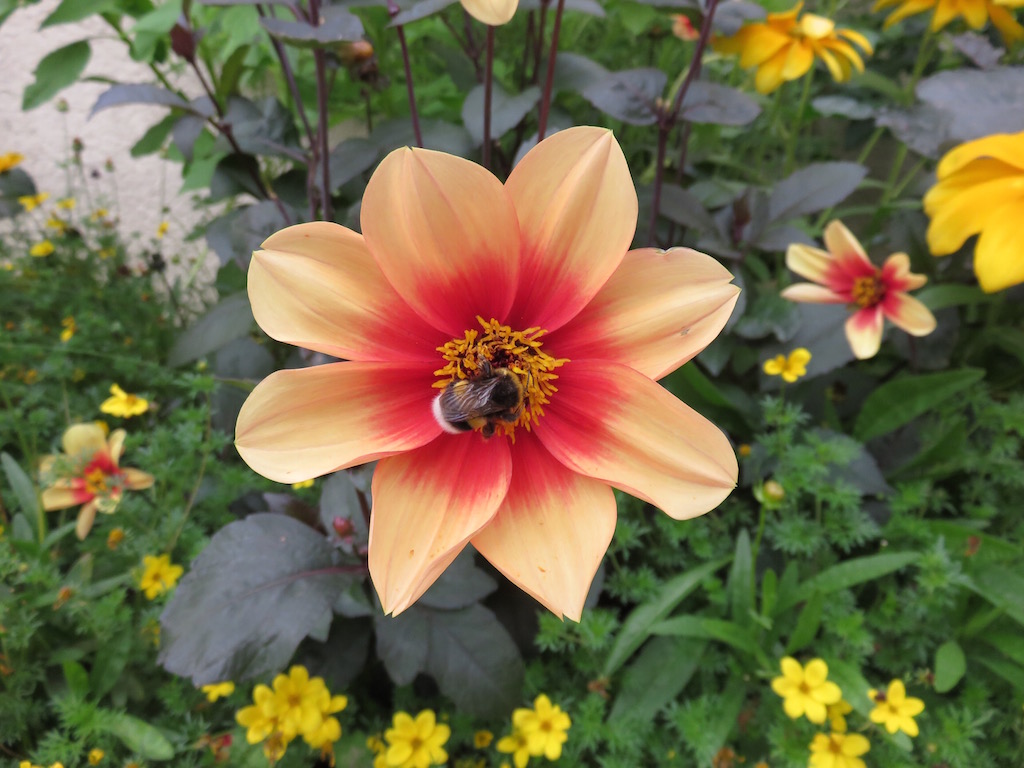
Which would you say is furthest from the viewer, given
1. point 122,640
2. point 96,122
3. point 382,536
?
point 96,122

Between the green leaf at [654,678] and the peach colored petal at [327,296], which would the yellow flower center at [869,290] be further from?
the peach colored petal at [327,296]

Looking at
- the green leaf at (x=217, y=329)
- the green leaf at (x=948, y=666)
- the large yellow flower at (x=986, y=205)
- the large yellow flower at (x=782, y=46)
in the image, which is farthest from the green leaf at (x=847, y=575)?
the green leaf at (x=217, y=329)

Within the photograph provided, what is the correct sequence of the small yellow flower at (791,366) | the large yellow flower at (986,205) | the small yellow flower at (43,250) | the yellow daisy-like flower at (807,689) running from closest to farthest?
the yellow daisy-like flower at (807,689) < the large yellow flower at (986,205) < the small yellow flower at (791,366) < the small yellow flower at (43,250)

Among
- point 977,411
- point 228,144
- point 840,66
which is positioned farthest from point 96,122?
point 977,411

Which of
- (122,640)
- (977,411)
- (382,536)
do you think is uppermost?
(382,536)

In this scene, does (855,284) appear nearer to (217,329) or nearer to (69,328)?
(217,329)

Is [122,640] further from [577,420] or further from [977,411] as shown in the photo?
[977,411]
